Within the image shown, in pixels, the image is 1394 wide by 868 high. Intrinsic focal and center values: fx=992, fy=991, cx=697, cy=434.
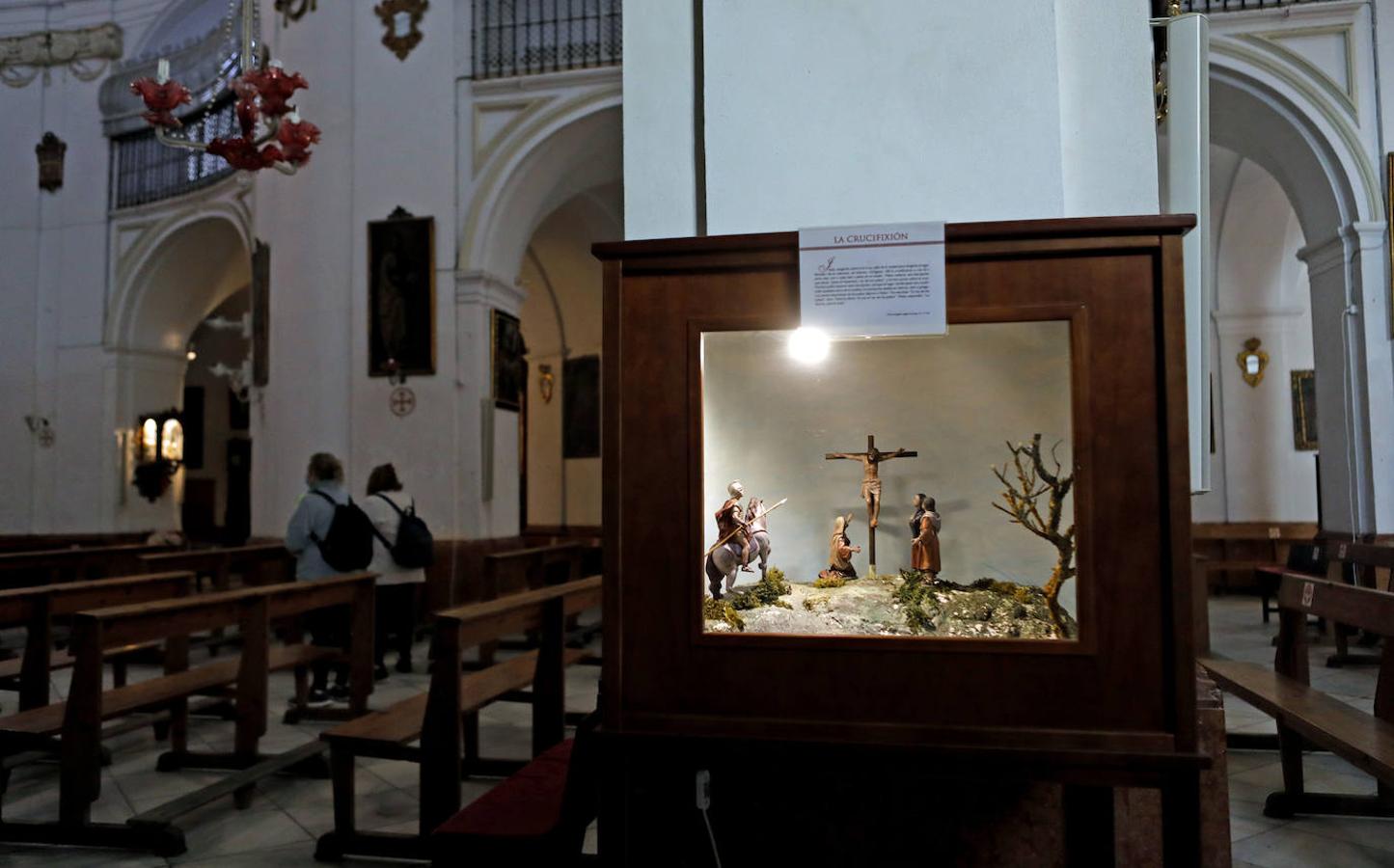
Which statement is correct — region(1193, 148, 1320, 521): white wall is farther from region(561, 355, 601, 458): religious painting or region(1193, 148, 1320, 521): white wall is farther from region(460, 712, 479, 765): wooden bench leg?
region(460, 712, 479, 765): wooden bench leg

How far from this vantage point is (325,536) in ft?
18.6

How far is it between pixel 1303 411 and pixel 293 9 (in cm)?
1187

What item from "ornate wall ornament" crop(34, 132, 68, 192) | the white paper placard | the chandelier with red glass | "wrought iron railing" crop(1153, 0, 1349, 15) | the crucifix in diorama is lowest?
the crucifix in diorama

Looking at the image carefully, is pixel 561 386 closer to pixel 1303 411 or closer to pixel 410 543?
pixel 410 543

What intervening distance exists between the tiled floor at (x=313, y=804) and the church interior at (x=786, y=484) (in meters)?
0.03

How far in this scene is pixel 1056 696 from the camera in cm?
149

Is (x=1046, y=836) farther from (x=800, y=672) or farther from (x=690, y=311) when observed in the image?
(x=690, y=311)

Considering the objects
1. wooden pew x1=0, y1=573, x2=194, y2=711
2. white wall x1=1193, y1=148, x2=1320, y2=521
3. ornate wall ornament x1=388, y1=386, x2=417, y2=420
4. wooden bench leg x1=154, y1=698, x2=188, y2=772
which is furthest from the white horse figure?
white wall x1=1193, y1=148, x2=1320, y2=521

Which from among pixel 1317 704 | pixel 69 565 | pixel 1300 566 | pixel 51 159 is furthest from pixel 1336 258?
pixel 51 159

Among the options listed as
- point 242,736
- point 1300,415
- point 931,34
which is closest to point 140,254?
point 242,736

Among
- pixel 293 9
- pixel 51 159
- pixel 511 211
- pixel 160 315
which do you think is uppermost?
pixel 293 9

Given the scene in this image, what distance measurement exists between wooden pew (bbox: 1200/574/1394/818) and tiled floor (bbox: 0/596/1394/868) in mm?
85

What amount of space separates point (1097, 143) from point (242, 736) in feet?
13.4

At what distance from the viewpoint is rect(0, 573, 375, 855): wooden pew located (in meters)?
3.51
